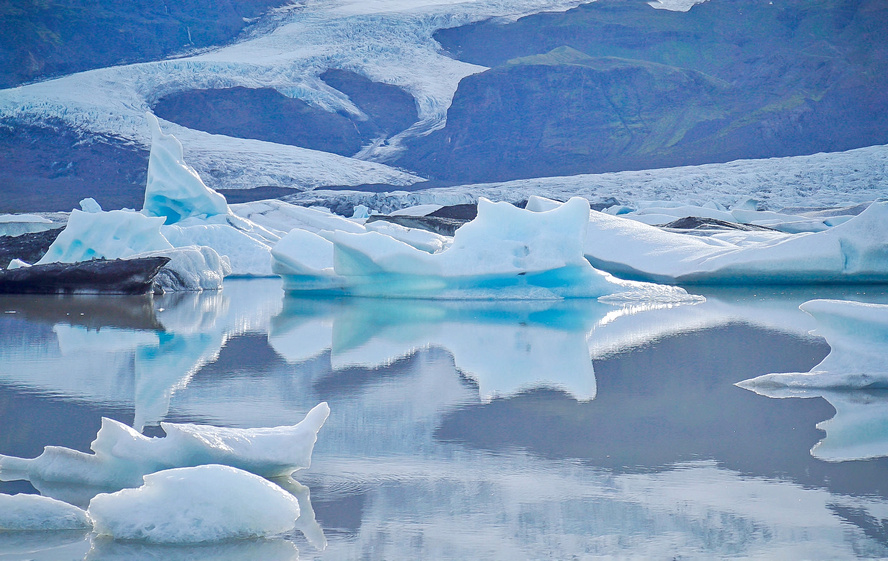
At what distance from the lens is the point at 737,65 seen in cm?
3903

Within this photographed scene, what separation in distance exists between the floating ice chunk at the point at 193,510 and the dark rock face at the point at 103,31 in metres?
37.4

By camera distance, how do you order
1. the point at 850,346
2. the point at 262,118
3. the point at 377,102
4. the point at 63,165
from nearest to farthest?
the point at 850,346, the point at 63,165, the point at 262,118, the point at 377,102

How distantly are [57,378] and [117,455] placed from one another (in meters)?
1.65

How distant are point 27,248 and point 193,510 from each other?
29.6 ft

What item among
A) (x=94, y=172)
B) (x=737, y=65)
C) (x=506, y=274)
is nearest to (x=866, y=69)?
(x=737, y=65)

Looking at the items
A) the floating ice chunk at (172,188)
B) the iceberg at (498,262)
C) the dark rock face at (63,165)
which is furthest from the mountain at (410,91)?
the iceberg at (498,262)

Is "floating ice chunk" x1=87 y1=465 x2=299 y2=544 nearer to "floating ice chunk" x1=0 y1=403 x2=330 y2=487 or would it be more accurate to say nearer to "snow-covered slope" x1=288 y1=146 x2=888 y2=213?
"floating ice chunk" x1=0 y1=403 x2=330 y2=487

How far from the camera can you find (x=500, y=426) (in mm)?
2588

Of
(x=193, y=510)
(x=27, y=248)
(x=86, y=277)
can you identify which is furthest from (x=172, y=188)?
(x=193, y=510)

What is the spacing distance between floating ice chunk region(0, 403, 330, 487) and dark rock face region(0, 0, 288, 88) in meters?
37.0

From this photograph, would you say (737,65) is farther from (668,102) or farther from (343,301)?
(343,301)

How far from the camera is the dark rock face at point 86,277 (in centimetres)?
707

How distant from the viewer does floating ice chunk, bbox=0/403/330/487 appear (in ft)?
6.24

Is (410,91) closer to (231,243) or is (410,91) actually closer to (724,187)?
(724,187)
